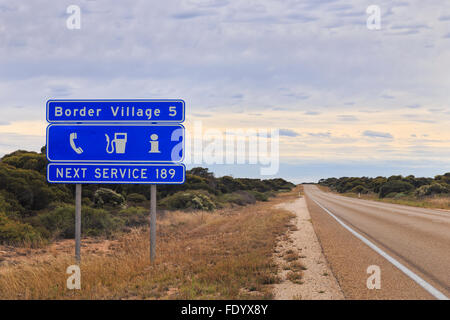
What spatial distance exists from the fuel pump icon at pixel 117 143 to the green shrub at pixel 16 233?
19.0 feet

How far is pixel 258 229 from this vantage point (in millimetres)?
13859

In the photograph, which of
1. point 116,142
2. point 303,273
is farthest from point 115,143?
point 303,273

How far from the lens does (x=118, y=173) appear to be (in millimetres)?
10188

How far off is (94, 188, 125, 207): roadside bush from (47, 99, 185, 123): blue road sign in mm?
14231

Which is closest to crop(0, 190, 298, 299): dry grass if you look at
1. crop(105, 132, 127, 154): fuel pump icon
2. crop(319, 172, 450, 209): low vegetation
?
crop(105, 132, 127, 154): fuel pump icon

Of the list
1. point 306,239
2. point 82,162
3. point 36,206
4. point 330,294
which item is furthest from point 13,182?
point 330,294

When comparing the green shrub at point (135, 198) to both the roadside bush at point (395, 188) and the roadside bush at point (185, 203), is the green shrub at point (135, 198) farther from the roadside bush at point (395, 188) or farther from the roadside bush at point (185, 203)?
the roadside bush at point (395, 188)

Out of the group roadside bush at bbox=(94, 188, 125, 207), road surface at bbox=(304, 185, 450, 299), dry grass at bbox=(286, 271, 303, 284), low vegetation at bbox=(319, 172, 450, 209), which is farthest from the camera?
low vegetation at bbox=(319, 172, 450, 209)

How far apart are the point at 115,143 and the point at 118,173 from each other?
0.77m

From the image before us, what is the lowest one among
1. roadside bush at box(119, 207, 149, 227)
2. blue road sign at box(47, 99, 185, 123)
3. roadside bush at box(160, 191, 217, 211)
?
roadside bush at box(119, 207, 149, 227)

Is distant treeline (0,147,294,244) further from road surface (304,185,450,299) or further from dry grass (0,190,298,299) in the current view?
road surface (304,185,450,299)

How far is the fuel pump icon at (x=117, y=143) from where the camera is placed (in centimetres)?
1013

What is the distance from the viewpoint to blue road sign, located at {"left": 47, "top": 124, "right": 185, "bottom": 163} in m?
10.0

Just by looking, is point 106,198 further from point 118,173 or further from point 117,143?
point 117,143
